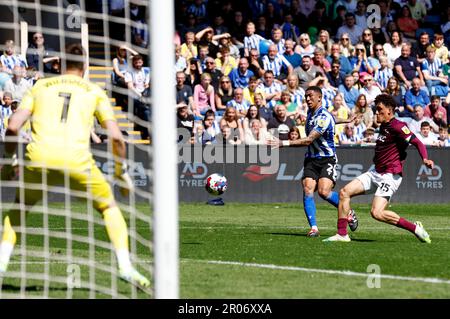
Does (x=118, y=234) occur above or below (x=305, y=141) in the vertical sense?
below

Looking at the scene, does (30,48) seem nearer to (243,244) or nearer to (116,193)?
(116,193)

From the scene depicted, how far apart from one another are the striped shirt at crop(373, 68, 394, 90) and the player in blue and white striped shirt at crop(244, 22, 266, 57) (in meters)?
3.14

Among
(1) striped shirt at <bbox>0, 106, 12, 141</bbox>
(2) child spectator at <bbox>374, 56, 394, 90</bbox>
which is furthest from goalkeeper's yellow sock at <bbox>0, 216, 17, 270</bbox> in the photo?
(2) child spectator at <bbox>374, 56, 394, 90</bbox>

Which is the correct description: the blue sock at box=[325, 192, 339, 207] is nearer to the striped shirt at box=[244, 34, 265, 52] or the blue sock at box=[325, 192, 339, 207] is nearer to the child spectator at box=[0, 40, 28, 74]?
the child spectator at box=[0, 40, 28, 74]

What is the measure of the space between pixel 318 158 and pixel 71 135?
22.3ft

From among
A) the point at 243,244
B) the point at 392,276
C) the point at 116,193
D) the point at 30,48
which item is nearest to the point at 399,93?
the point at 116,193

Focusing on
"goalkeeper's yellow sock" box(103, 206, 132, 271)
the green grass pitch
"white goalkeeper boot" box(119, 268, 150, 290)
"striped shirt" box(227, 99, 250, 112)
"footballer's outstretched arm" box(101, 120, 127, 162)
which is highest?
"striped shirt" box(227, 99, 250, 112)

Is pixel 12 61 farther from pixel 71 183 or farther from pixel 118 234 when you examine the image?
pixel 118 234

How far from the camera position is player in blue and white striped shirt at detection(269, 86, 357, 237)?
15375mm

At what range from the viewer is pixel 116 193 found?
2269cm

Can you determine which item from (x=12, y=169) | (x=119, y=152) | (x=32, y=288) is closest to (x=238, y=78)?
(x=12, y=169)

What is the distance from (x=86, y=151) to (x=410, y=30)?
20.7 meters

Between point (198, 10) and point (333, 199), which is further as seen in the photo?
point (198, 10)

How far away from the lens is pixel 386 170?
46.6 ft
